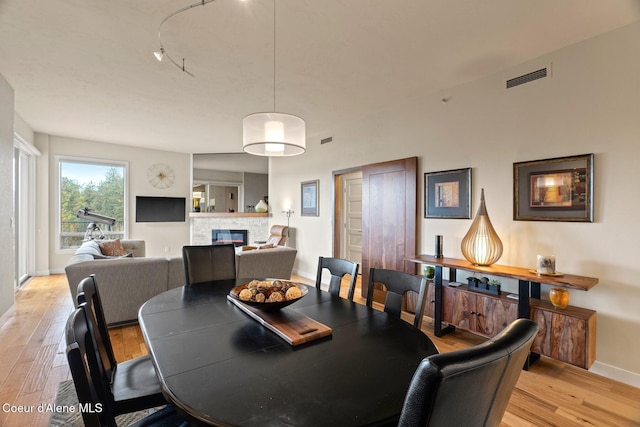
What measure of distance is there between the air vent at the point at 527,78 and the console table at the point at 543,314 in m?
1.78

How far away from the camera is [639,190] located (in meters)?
2.30

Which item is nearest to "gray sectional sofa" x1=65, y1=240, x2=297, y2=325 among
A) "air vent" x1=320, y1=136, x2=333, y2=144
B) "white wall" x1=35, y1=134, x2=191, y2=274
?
"air vent" x1=320, y1=136, x2=333, y2=144

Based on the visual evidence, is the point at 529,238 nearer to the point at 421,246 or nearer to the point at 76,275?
the point at 421,246

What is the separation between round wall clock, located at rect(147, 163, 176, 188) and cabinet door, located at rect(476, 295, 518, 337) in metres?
6.90

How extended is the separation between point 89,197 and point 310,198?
467 cm

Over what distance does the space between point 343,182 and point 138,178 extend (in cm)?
472

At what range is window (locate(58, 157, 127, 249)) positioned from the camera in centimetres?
606

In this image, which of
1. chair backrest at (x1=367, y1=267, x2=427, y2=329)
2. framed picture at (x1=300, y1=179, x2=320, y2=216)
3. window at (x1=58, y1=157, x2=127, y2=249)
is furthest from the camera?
window at (x1=58, y1=157, x2=127, y2=249)

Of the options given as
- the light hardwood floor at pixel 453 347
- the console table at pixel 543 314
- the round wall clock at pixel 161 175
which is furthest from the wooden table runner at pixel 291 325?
the round wall clock at pixel 161 175

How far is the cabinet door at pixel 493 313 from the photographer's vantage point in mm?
2631

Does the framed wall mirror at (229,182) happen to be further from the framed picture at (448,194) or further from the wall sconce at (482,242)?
the wall sconce at (482,242)

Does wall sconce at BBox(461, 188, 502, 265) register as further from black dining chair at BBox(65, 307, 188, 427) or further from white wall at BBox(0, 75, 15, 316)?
white wall at BBox(0, 75, 15, 316)

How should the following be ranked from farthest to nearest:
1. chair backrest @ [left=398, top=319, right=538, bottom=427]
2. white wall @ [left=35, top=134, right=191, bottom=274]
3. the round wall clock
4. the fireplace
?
the fireplace < the round wall clock < white wall @ [left=35, top=134, right=191, bottom=274] < chair backrest @ [left=398, top=319, right=538, bottom=427]

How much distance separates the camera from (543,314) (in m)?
2.46
